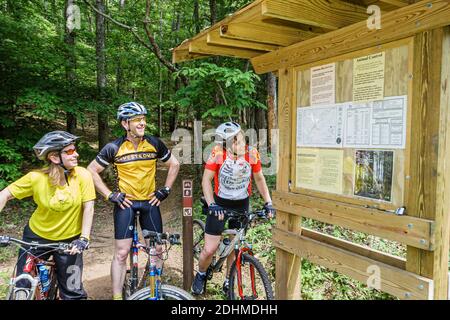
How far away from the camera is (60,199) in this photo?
9.89 ft

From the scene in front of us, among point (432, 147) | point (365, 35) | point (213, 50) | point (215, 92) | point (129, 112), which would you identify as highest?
point (215, 92)

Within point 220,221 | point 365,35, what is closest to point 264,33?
point 365,35

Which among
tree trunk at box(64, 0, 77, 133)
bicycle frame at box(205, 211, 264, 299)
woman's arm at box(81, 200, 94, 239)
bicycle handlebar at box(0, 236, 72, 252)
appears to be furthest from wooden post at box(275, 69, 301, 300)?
tree trunk at box(64, 0, 77, 133)

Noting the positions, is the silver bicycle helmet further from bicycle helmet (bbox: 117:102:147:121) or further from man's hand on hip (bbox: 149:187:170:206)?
man's hand on hip (bbox: 149:187:170:206)

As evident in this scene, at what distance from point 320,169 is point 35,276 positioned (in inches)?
109

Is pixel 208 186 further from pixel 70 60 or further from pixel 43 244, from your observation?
pixel 70 60

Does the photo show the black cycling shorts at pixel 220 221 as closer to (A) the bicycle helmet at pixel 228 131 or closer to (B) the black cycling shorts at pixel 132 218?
(B) the black cycling shorts at pixel 132 218

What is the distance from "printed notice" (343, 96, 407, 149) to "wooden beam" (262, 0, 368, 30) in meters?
0.73

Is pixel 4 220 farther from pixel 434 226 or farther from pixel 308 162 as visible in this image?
pixel 434 226

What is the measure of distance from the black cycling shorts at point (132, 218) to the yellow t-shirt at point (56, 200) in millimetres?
484

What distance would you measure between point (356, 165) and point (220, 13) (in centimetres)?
893

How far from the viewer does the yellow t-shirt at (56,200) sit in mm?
2984

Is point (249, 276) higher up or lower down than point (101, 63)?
lower down
